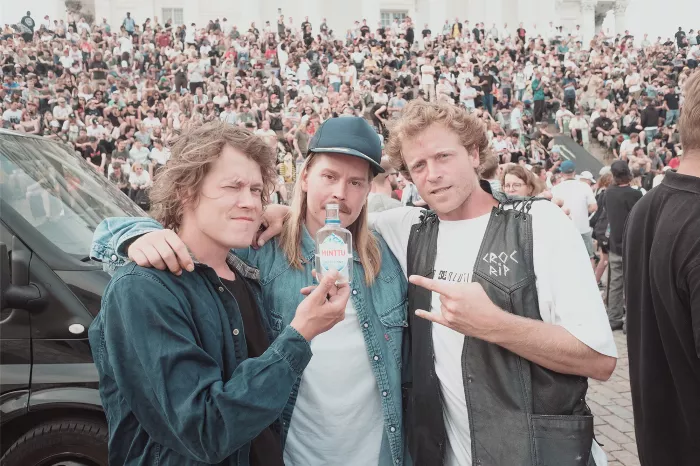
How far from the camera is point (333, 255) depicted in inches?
74.5

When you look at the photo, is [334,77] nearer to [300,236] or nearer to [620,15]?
[300,236]

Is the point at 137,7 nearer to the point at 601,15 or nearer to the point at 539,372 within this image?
the point at 601,15

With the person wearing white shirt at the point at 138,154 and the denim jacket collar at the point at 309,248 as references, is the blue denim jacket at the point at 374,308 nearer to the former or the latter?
the denim jacket collar at the point at 309,248

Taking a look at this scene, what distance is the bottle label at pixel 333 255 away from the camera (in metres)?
1.89

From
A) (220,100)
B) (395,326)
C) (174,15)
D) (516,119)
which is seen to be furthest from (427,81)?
(174,15)

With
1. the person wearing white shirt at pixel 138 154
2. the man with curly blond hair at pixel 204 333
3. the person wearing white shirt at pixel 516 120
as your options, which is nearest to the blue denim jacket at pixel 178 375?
the man with curly blond hair at pixel 204 333

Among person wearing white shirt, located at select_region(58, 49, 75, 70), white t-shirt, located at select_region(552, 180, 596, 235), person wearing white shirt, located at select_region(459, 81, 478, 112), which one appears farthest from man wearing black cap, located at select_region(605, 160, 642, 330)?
person wearing white shirt, located at select_region(58, 49, 75, 70)

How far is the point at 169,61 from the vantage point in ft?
82.3

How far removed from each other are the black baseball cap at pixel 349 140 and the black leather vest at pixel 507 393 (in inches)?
20.2

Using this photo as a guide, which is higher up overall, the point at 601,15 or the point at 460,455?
the point at 601,15

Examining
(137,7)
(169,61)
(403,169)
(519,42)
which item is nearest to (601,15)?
(519,42)

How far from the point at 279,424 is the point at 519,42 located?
34.1 m

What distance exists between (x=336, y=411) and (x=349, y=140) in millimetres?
983

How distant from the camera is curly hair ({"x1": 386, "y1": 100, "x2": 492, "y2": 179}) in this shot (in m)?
2.19
